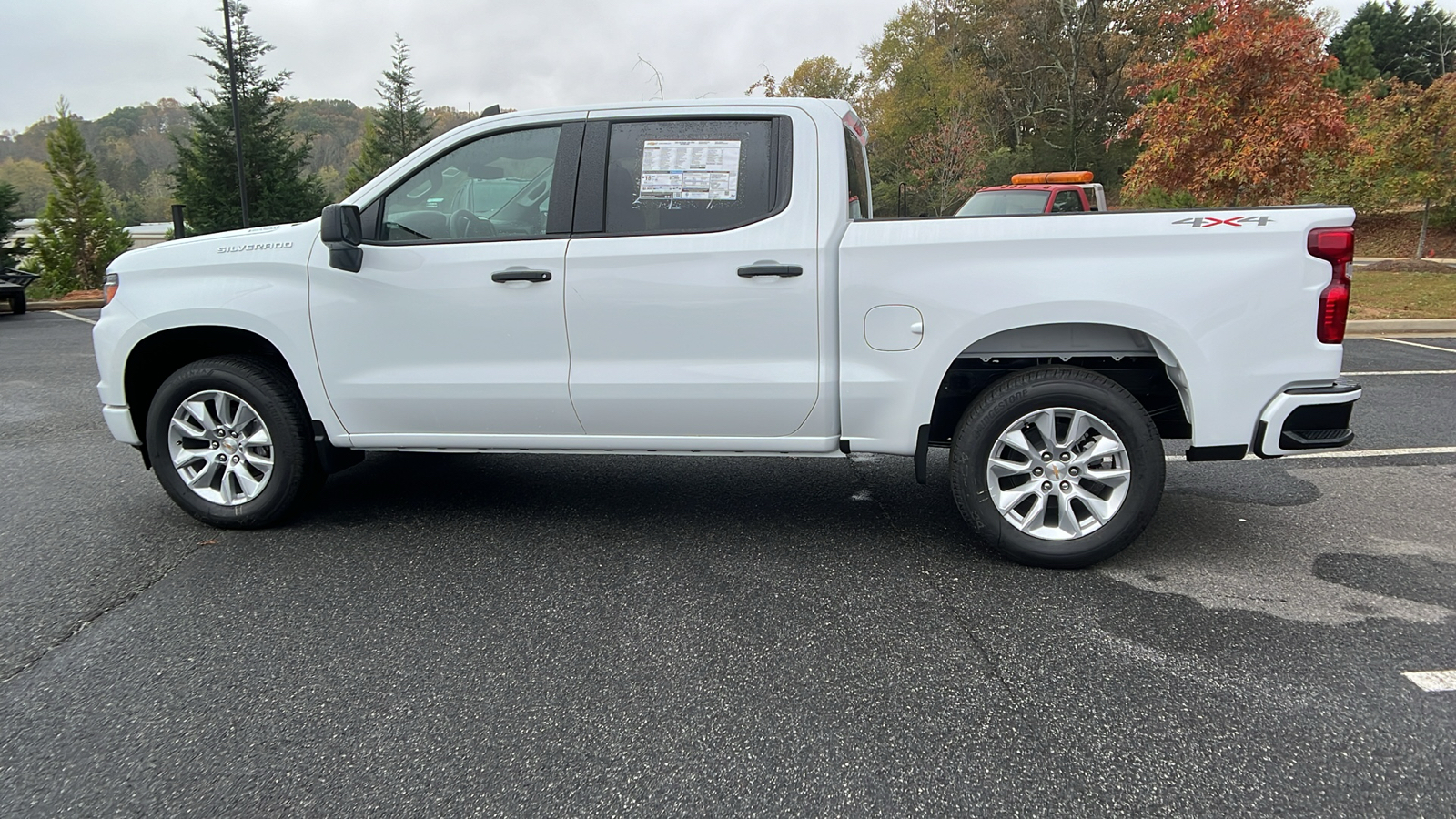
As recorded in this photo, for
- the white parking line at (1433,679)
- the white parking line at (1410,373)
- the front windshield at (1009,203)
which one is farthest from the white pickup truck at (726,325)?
the front windshield at (1009,203)

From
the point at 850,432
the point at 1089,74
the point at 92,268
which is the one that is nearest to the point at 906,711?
the point at 850,432

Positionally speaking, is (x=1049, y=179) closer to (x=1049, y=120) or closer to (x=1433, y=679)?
(x=1433, y=679)

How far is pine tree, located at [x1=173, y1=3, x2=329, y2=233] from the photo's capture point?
111ft

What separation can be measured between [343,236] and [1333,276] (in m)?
4.04

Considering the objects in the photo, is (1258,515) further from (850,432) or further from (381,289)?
(381,289)

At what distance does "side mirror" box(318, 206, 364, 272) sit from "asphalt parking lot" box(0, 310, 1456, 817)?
51.4 inches

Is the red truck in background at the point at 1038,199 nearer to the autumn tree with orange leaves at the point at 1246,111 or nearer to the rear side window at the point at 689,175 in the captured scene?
the autumn tree with orange leaves at the point at 1246,111

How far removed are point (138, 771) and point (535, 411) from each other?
6.69 ft

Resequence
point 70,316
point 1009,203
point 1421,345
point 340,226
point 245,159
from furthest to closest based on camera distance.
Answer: point 245,159, point 70,316, point 1009,203, point 1421,345, point 340,226

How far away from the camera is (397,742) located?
2.62m

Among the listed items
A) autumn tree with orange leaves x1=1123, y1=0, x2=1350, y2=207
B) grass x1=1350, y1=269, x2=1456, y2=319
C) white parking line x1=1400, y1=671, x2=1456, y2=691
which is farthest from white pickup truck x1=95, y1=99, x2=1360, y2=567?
autumn tree with orange leaves x1=1123, y1=0, x2=1350, y2=207

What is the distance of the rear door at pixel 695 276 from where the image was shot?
3.85m

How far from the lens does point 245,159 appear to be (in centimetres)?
3391

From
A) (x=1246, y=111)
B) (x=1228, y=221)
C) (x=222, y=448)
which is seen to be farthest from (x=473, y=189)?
(x=1246, y=111)
